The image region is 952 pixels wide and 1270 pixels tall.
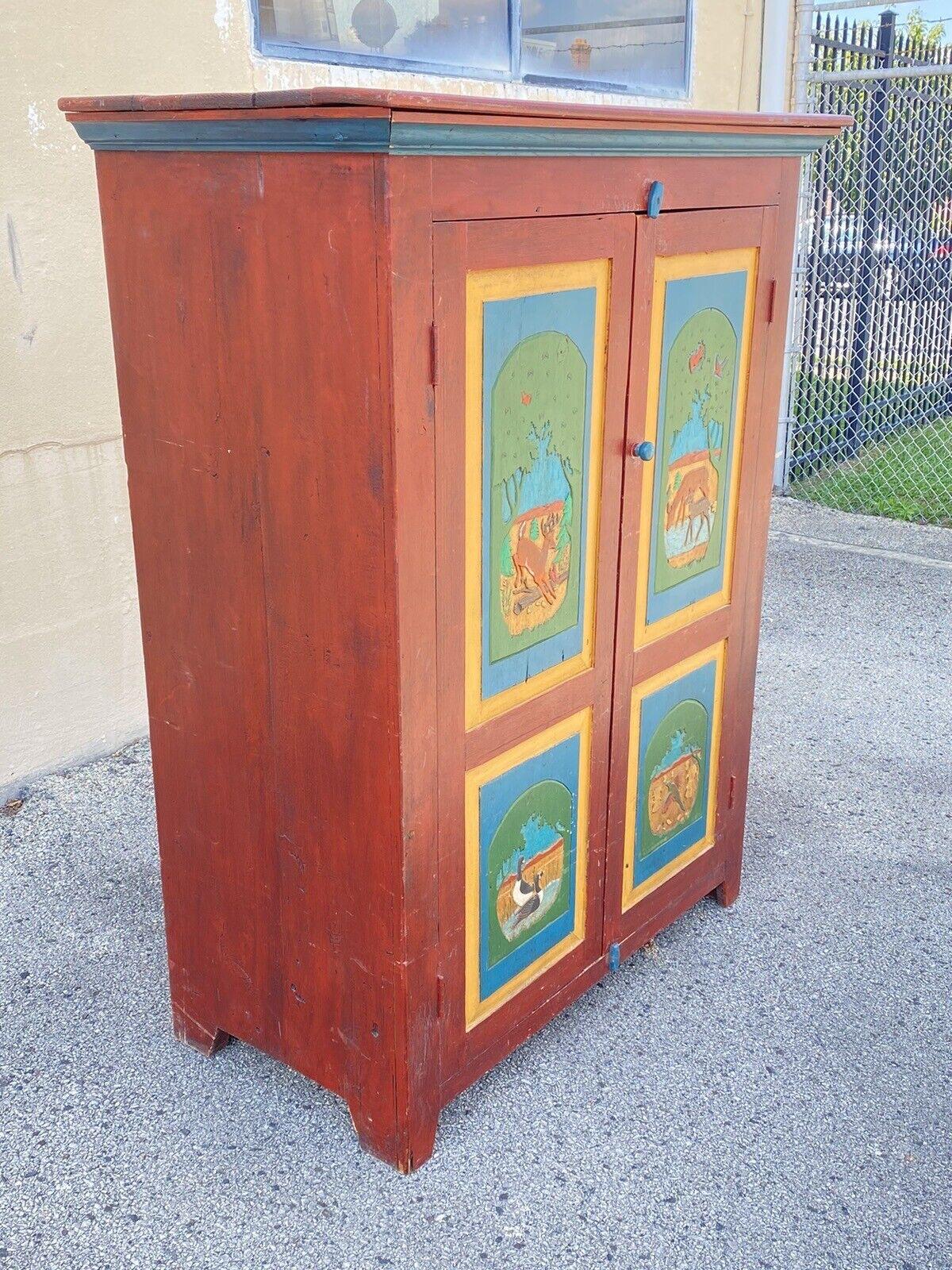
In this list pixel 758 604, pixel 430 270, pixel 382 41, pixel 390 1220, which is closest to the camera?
pixel 430 270

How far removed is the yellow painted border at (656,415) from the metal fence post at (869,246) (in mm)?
4845

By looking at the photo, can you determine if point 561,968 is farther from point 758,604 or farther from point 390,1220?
point 758,604

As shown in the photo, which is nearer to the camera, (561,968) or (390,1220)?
(390,1220)

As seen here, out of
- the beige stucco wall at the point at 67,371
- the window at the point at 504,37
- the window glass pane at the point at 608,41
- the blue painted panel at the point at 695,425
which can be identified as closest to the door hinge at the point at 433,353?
the blue painted panel at the point at 695,425

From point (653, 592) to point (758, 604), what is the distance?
0.51 metres

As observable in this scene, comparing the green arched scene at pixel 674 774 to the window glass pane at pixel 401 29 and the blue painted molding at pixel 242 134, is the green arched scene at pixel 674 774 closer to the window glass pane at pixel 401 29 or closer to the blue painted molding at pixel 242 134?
the blue painted molding at pixel 242 134

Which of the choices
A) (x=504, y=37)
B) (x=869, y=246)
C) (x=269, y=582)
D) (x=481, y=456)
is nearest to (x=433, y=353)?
(x=481, y=456)

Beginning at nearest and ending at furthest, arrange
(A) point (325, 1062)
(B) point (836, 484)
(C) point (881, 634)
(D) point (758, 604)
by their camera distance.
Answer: (A) point (325, 1062) < (D) point (758, 604) < (C) point (881, 634) < (B) point (836, 484)

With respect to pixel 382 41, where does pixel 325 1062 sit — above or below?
below

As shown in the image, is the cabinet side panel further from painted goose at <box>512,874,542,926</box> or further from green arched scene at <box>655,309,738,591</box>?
green arched scene at <box>655,309,738,591</box>

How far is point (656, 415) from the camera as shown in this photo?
8.10 feet

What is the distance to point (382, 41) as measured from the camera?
12.8 ft

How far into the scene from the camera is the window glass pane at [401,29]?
3.66 meters

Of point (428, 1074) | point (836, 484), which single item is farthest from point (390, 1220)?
point (836, 484)
